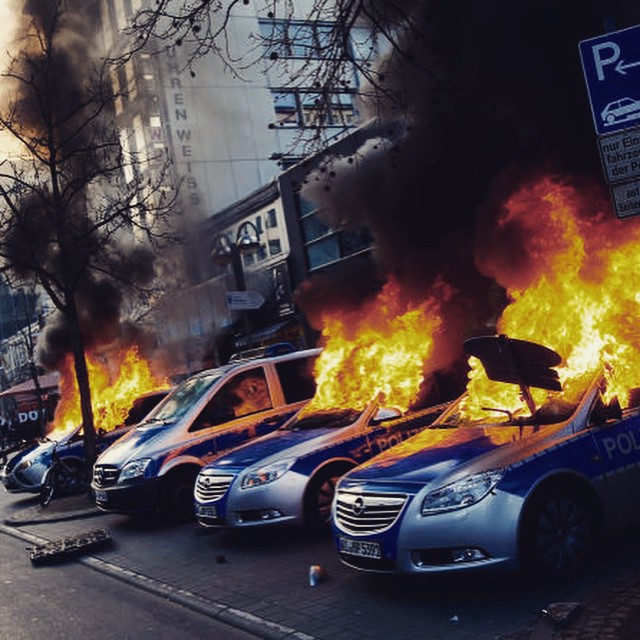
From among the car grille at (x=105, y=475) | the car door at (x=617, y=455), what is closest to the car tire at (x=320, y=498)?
the car door at (x=617, y=455)

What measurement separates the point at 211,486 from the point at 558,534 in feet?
12.7

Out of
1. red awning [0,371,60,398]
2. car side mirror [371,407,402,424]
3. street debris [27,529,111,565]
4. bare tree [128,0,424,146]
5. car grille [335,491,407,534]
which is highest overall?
bare tree [128,0,424,146]

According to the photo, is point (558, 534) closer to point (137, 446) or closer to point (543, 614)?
point (543, 614)

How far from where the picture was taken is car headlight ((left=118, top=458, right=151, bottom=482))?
9625mm

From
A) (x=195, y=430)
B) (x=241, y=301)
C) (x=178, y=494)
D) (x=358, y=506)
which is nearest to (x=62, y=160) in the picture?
(x=241, y=301)

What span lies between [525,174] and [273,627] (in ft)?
18.6

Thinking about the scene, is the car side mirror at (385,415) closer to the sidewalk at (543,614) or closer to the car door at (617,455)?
the sidewalk at (543,614)

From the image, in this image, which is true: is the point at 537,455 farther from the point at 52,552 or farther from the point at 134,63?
the point at 134,63

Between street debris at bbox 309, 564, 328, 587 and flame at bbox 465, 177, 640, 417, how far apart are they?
186 centimetres

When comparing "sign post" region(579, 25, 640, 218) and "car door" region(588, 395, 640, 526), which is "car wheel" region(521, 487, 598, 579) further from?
"sign post" region(579, 25, 640, 218)

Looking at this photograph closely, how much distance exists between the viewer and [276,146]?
22.2 m

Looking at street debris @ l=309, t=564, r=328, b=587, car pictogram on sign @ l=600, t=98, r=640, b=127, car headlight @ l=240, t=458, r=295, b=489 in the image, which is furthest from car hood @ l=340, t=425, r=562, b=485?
car pictogram on sign @ l=600, t=98, r=640, b=127

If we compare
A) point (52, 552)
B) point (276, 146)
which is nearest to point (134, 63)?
point (276, 146)

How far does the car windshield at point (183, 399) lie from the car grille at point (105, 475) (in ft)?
2.73
